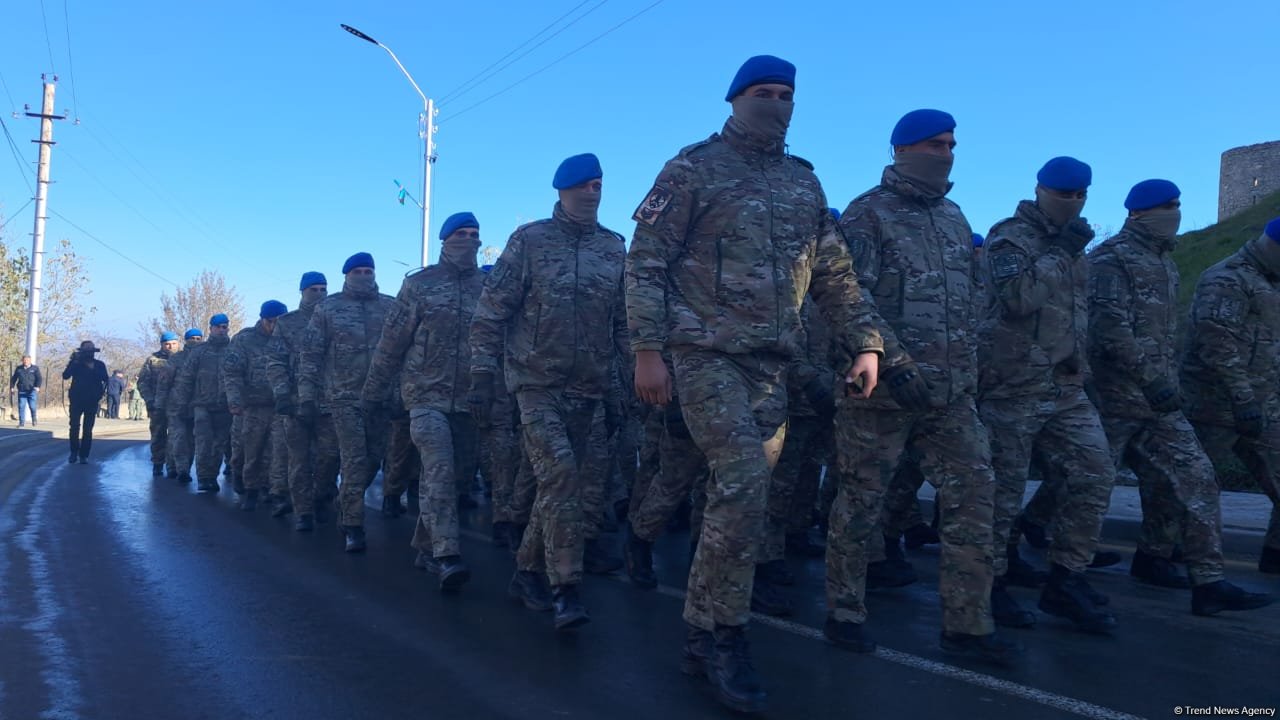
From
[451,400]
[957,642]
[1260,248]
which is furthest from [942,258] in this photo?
[451,400]

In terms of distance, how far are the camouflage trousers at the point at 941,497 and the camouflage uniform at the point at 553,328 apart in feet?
4.63

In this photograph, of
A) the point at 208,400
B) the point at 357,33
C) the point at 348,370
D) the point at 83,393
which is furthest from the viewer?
the point at 357,33

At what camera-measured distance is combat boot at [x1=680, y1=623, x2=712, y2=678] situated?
3863 mm

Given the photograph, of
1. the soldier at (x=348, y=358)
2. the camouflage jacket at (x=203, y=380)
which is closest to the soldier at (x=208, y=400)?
A: the camouflage jacket at (x=203, y=380)

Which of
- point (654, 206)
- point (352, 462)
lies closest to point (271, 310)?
point (352, 462)

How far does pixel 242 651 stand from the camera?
14.6ft

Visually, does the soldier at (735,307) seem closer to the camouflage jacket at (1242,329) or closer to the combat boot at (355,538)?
the camouflage jacket at (1242,329)

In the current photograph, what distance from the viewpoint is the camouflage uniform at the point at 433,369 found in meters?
5.99

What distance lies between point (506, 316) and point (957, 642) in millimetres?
2860

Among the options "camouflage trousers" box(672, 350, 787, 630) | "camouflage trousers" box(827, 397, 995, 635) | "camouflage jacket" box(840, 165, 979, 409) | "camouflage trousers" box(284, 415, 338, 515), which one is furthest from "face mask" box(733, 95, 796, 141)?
"camouflage trousers" box(284, 415, 338, 515)

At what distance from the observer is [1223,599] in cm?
509

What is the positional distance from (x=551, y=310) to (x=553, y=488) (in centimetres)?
106

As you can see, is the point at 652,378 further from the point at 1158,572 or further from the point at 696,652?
the point at 1158,572

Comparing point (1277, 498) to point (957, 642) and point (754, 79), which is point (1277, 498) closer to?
point (957, 642)
